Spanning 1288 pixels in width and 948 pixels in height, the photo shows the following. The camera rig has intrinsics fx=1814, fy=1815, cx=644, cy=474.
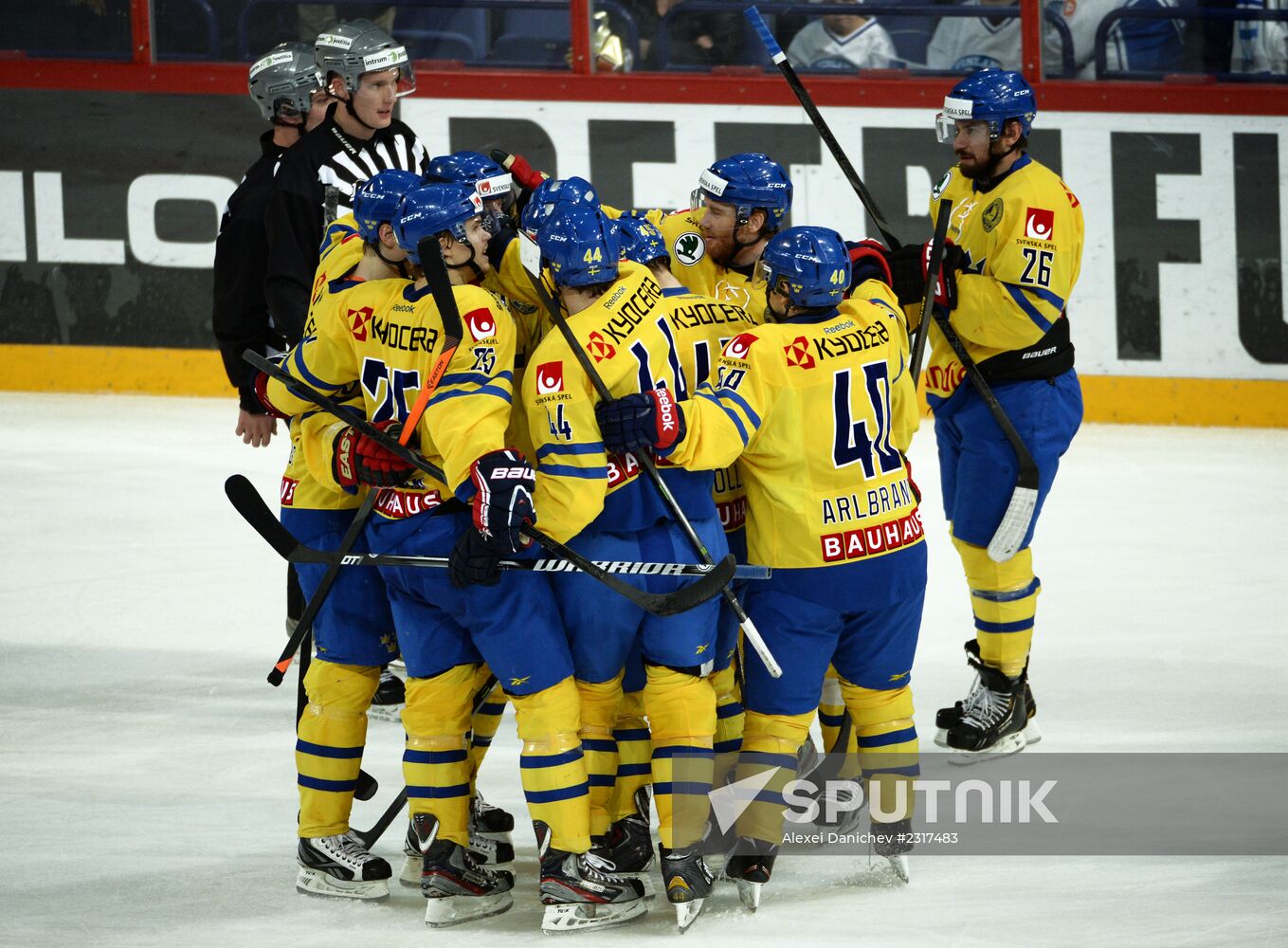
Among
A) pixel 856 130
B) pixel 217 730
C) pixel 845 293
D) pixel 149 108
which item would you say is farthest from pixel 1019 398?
pixel 149 108

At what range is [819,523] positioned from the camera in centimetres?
375

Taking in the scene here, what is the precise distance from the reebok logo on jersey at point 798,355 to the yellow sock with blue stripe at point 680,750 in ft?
2.21

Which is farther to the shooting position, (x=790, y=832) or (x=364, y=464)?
(x=790, y=832)

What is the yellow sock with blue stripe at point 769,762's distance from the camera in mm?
3736

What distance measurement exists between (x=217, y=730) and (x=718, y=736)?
158cm

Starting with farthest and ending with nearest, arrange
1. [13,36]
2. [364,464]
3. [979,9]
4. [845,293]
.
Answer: [13,36] → [979,9] → [845,293] → [364,464]

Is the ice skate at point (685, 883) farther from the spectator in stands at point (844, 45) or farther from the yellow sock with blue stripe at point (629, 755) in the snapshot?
the spectator in stands at point (844, 45)

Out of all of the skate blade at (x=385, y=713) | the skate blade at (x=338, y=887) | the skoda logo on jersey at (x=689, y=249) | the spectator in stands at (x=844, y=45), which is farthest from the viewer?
the spectator in stands at (x=844, y=45)

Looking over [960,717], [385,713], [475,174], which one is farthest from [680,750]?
[385,713]

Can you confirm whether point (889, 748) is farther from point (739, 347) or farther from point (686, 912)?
point (739, 347)

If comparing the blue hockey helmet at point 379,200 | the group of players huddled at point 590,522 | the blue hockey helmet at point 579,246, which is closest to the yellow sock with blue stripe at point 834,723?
the group of players huddled at point 590,522

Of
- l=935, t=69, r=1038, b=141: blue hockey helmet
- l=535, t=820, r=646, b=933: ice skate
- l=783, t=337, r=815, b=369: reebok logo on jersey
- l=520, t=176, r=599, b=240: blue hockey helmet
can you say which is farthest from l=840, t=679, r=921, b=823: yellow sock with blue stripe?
l=935, t=69, r=1038, b=141: blue hockey helmet

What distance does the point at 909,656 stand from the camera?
385cm

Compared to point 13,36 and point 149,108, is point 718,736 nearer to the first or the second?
point 149,108
